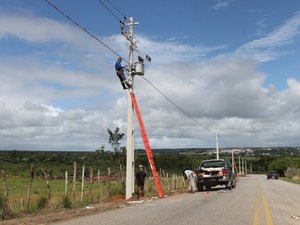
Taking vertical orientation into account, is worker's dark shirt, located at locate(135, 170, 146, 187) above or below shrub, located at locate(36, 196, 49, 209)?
above

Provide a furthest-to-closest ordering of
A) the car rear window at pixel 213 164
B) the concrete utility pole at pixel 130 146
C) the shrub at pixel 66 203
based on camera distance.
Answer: the car rear window at pixel 213 164 < the concrete utility pole at pixel 130 146 < the shrub at pixel 66 203

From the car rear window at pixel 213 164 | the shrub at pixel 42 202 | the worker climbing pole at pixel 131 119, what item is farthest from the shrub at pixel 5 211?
the car rear window at pixel 213 164

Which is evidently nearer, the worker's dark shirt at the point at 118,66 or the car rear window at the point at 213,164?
the worker's dark shirt at the point at 118,66

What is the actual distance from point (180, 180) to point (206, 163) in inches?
457

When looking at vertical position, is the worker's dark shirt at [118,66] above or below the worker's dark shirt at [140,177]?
above

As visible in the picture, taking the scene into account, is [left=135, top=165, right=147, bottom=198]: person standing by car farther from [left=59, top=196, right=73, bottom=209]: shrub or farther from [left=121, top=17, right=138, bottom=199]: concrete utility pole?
[left=59, top=196, right=73, bottom=209]: shrub

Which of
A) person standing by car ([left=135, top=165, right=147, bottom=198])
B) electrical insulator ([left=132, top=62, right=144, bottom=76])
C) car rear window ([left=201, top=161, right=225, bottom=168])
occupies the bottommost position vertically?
person standing by car ([left=135, top=165, right=147, bottom=198])

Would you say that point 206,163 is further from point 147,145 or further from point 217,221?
point 217,221

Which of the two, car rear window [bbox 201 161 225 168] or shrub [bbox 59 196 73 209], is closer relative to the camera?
shrub [bbox 59 196 73 209]

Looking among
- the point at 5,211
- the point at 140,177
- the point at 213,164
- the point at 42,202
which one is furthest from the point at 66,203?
the point at 213,164

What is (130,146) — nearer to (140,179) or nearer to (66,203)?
(140,179)

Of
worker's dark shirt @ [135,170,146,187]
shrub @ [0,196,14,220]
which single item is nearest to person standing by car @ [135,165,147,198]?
worker's dark shirt @ [135,170,146,187]

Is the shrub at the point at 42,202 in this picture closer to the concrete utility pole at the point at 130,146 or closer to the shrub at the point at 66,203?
the shrub at the point at 66,203

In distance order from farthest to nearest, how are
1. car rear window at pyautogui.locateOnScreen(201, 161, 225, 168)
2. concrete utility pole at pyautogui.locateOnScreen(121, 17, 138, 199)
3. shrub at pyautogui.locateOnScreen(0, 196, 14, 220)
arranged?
car rear window at pyautogui.locateOnScreen(201, 161, 225, 168)
concrete utility pole at pyautogui.locateOnScreen(121, 17, 138, 199)
shrub at pyautogui.locateOnScreen(0, 196, 14, 220)
